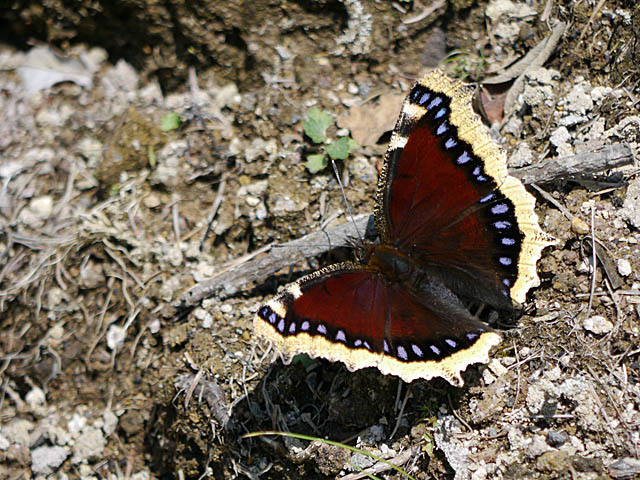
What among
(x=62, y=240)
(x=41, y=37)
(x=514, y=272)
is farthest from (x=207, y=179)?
(x=514, y=272)

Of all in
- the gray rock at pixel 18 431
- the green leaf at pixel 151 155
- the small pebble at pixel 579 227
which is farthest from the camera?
the green leaf at pixel 151 155

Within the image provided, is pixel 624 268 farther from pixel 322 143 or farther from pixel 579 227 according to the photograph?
pixel 322 143

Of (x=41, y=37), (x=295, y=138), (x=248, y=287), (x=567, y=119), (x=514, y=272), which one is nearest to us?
(x=514, y=272)

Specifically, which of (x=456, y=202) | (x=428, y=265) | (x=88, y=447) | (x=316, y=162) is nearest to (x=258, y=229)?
(x=316, y=162)

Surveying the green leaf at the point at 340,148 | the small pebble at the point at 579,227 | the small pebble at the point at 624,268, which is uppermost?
the small pebble at the point at 579,227

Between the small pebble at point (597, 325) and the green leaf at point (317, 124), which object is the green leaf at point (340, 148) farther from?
the small pebble at point (597, 325)

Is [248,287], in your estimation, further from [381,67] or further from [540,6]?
[540,6]

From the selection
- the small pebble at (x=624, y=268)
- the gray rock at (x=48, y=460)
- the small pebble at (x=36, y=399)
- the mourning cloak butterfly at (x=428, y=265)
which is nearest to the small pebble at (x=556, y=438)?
the mourning cloak butterfly at (x=428, y=265)

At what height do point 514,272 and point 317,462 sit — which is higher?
point 514,272

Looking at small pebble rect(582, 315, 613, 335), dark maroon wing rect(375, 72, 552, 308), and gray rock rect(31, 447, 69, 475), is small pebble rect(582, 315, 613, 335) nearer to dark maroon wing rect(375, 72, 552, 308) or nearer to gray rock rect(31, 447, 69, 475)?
dark maroon wing rect(375, 72, 552, 308)
